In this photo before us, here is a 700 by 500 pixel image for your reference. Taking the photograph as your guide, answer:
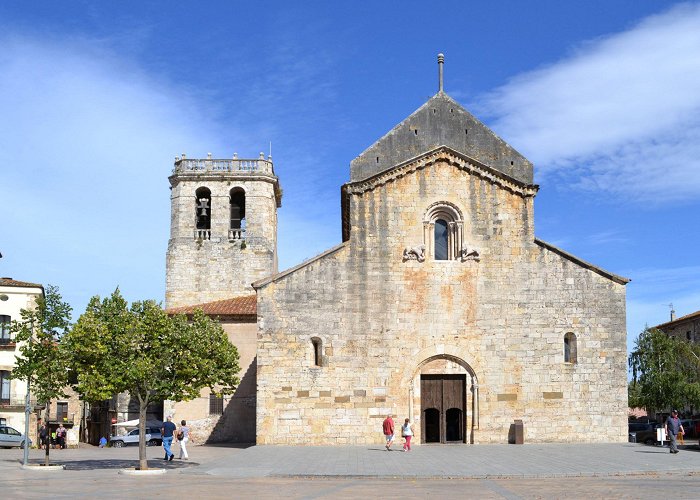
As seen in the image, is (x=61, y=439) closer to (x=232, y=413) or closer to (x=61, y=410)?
(x=232, y=413)

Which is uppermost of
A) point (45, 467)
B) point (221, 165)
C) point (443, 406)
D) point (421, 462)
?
point (221, 165)

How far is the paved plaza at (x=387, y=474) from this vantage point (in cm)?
1878

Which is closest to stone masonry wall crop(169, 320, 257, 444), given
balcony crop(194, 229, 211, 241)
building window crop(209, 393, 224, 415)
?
building window crop(209, 393, 224, 415)

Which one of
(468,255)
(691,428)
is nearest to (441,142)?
(468,255)

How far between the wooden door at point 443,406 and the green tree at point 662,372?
21.5 meters

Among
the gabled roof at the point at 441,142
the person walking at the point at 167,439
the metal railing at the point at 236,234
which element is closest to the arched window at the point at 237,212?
the metal railing at the point at 236,234

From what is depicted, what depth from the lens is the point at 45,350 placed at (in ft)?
89.1

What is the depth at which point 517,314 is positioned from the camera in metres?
34.0

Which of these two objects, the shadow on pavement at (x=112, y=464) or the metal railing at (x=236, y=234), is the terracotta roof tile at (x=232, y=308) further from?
the shadow on pavement at (x=112, y=464)

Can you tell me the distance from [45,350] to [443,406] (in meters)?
15.5

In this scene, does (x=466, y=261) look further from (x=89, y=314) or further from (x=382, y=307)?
(x=89, y=314)

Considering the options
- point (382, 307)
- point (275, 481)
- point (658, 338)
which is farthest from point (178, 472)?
point (658, 338)

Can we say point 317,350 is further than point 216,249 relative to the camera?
No

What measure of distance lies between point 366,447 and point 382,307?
5.60 metres
